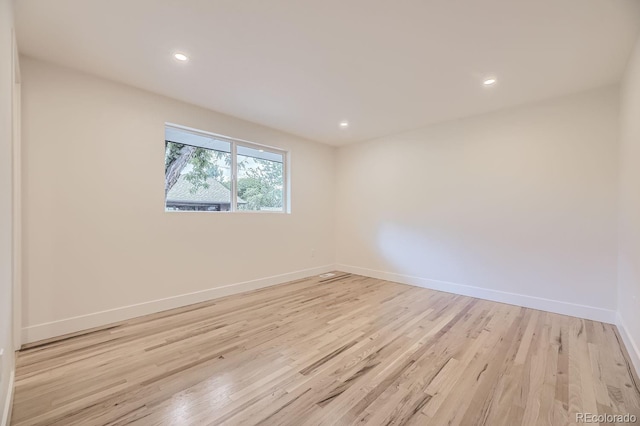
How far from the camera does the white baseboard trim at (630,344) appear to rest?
1.92m

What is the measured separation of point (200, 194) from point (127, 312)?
153 centimetres

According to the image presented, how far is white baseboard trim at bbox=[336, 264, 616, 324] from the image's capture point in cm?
288

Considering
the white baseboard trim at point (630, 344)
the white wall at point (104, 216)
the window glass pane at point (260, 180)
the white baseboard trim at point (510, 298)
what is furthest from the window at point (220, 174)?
the white baseboard trim at point (630, 344)

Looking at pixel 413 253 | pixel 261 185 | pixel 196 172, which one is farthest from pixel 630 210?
pixel 196 172

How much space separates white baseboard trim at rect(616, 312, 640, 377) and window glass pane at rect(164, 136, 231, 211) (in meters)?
4.15

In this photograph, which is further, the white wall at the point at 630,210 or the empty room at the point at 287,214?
the white wall at the point at 630,210

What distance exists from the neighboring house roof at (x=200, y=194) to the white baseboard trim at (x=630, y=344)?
4121 mm

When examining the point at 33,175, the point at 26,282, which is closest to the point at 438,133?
the point at 33,175

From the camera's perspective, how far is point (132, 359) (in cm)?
209

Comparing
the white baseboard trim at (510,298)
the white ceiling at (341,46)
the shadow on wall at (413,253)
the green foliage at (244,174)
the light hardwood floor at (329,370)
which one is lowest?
the light hardwood floor at (329,370)

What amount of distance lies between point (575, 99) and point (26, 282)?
568cm

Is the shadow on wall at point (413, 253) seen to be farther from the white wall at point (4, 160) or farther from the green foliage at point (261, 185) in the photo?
the white wall at point (4, 160)

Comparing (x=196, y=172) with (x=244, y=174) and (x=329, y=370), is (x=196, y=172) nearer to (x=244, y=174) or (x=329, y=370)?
(x=244, y=174)

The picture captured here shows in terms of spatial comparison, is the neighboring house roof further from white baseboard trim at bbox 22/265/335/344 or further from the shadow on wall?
the shadow on wall
